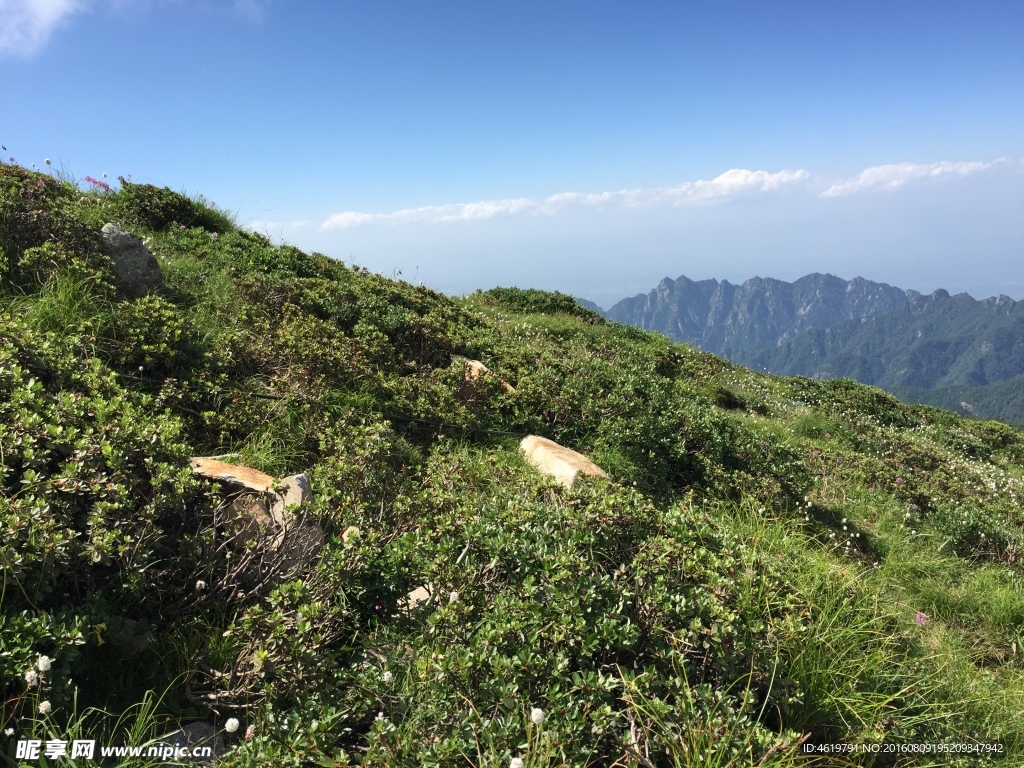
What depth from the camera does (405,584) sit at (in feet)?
12.6

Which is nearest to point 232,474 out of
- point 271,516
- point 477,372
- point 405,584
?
point 271,516

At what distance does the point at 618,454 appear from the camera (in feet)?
24.0

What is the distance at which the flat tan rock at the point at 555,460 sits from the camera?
6.21m

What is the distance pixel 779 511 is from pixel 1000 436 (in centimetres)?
2034

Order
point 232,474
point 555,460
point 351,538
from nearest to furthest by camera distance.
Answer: point 351,538 → point 232,474 → point 555,460

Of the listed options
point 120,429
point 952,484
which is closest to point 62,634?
point 120,429

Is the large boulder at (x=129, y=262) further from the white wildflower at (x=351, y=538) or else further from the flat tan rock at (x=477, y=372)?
the white wildflower at (x=351, y=538)

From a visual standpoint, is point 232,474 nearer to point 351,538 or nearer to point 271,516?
point 271,516

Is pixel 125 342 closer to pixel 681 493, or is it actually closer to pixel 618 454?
pixel 618 454

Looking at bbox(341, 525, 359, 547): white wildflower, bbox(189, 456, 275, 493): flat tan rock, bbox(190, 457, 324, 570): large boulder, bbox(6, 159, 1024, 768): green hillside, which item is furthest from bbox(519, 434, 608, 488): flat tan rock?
bbox(189, 456, 275, 493): flat tan rock

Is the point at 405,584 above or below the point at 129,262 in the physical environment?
below

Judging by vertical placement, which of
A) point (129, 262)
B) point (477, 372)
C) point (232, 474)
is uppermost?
point (129, 262)

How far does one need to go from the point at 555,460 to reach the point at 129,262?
639 cm

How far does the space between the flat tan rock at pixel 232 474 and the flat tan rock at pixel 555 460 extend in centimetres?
294
